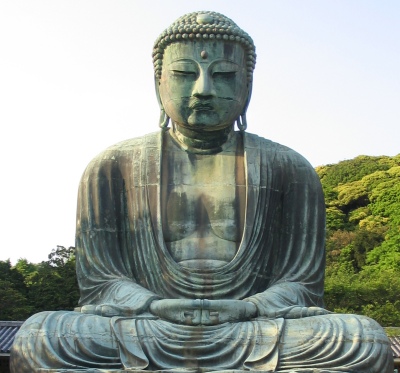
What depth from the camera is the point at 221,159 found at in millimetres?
9852

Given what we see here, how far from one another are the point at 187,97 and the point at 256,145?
90 cm

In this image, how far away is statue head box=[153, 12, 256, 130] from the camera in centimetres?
962

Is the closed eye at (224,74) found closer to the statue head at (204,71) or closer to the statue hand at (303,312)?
the statue head at (204,71)

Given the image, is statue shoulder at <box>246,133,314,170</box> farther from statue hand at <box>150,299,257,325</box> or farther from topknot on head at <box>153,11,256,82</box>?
statue hand at <box>150,299,257,325</box>

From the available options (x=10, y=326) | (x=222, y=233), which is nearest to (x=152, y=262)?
(x=222, y=233)

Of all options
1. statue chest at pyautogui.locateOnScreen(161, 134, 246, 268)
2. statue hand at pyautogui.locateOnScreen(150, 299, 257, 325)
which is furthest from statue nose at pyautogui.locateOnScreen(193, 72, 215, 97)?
statue hand at pyautogui.locateOnScreen(150, 299, 257, 325)

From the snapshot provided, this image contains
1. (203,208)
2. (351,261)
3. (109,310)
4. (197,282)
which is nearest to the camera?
(109,310)

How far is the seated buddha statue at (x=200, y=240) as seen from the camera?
8.27 metres

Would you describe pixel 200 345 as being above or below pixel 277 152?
below

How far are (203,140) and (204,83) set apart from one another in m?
0.66

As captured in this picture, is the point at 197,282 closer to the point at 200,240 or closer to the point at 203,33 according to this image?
the point at 200,240

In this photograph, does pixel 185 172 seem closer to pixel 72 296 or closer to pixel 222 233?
pixel 222 233

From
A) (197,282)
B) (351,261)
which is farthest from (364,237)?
(197,282)

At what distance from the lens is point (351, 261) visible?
42875 millimetres
